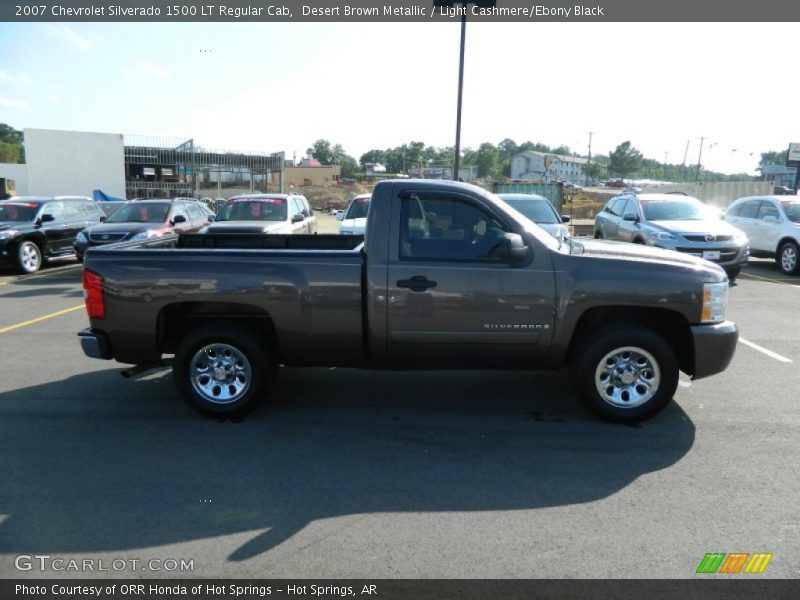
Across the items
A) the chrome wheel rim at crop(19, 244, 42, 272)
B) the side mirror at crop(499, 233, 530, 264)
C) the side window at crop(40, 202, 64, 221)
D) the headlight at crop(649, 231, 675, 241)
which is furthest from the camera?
the side window at crop(40, 202, 64, 221)

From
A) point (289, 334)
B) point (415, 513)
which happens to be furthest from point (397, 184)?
point (415, 513)

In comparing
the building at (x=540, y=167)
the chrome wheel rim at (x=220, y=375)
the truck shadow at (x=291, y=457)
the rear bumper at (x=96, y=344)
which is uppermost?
the building at (x=540, y=167)

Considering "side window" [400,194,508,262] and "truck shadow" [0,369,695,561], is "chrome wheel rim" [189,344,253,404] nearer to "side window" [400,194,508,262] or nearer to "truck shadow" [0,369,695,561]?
"truck shadow" [0,369,695,561]

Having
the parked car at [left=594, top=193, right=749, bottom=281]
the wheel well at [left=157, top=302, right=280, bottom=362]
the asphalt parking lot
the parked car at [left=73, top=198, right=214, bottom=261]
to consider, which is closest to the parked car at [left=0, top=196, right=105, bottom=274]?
the parked car at [left=73, top=198, right=214, bottom=261]

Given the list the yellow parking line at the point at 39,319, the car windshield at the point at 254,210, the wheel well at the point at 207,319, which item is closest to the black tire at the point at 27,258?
the car windshield at the point at 254,210

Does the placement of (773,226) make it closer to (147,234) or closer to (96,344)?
(147,234)

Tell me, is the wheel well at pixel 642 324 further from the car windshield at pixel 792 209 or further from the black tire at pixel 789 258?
the car windshield at pixel 792 209

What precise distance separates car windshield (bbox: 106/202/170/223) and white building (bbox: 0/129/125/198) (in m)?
30.7

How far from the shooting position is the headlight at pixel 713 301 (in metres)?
4.71

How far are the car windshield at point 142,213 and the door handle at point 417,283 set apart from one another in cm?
1053

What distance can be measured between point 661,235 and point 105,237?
11246 mm

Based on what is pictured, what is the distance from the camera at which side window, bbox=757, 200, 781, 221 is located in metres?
13.9

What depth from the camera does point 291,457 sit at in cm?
433

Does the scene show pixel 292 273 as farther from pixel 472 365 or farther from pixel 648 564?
pixel 648 564
